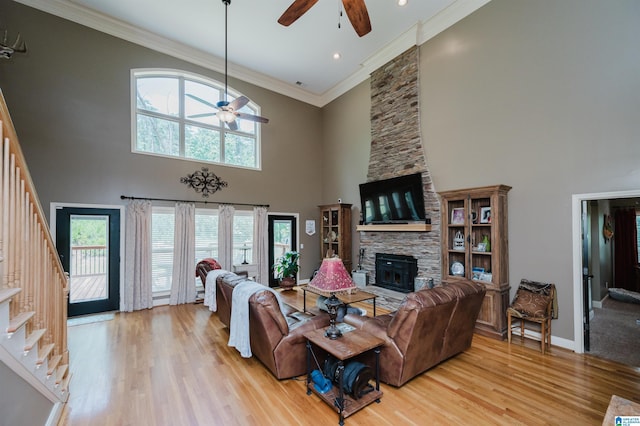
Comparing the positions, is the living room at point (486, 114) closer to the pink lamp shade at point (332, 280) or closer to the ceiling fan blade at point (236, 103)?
the ceiling fan blade at point (236, 103)

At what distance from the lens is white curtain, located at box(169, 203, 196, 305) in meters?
5.83

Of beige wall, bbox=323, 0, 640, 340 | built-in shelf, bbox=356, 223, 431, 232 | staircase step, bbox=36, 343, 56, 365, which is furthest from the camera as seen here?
built-in shelf, bbox=356, 223, 431, 232

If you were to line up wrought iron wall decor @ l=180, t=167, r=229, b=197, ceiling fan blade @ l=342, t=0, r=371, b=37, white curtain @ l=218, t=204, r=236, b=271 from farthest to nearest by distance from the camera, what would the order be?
white curtain @ l=218, t=204, r=236, b=271, wrought iron wall decor @ l=180, t=167, r=229, b=197, ceiling fan blade @ l=342, t=0, r=371, b=37

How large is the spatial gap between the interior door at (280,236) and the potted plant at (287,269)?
0.18m

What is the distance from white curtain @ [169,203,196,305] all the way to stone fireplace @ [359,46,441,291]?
408 cm

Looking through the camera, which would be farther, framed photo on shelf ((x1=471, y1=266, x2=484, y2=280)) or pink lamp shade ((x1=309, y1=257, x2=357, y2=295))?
framed photo on shelf ((x1=471, y1=266, x2=484, y2=280))

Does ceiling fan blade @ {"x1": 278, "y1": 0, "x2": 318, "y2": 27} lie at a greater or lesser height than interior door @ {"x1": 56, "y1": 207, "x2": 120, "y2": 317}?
greater

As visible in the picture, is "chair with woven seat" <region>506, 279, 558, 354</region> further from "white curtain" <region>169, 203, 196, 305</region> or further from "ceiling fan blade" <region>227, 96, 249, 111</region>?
"white curtain" <region>169, 203, 196, 305</region>

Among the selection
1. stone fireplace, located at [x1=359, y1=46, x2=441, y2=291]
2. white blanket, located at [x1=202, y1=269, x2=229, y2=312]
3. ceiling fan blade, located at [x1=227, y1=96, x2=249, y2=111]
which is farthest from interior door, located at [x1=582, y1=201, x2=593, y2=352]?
ceiling fan blade, located at [x1=227, y1=96, x2=249, y2=111]

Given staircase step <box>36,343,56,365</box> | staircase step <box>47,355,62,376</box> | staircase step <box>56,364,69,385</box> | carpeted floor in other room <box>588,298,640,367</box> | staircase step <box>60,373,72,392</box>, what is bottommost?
carpeted floor in other room <box>588,298,640,367</box>

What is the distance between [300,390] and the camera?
273 centimetres

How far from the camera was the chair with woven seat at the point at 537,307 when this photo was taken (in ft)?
11.9

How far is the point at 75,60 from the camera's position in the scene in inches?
200

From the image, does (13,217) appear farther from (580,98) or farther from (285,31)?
(580,98)
